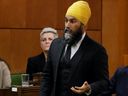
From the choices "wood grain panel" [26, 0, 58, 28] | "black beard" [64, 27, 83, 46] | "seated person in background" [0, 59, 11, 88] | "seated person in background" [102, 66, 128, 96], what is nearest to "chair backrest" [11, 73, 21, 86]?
"seated person in background" [0, 59, 11, 88]

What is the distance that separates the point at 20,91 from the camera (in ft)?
12.8

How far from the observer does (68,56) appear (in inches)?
115

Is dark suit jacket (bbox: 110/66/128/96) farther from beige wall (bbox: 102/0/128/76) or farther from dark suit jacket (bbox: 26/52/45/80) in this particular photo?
beige wall (bbox: 102/0/128/76)

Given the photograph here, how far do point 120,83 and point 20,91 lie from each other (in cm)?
109

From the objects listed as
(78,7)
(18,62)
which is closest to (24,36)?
(18,62)

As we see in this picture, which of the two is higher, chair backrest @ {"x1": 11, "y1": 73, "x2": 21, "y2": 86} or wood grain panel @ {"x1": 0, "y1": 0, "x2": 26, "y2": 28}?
wood grain panel @ {"x1": 0, "y1": 0, "x2": 26, "y2": 28}

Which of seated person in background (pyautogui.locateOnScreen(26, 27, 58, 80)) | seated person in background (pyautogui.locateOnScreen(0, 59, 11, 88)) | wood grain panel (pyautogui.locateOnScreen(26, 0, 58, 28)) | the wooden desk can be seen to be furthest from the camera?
wood grain panel (pyautogui.locateOnScreen(26, 0, 58, 28))

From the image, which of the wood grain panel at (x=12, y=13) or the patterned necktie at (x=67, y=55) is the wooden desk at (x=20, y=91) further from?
the wood grain panel at (x=12, y=13)

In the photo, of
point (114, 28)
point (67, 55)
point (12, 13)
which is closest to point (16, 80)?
point (12, 13)

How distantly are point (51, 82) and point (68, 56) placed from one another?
25cm

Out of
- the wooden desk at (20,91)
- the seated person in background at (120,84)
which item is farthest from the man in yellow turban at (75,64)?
the wooden desk at (20,91)

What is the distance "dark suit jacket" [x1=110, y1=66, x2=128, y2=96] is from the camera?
323 cm

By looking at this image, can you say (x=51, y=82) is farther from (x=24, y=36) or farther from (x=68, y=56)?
(x=24, y=36)

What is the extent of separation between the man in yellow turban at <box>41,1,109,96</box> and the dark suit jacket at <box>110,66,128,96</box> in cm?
33
